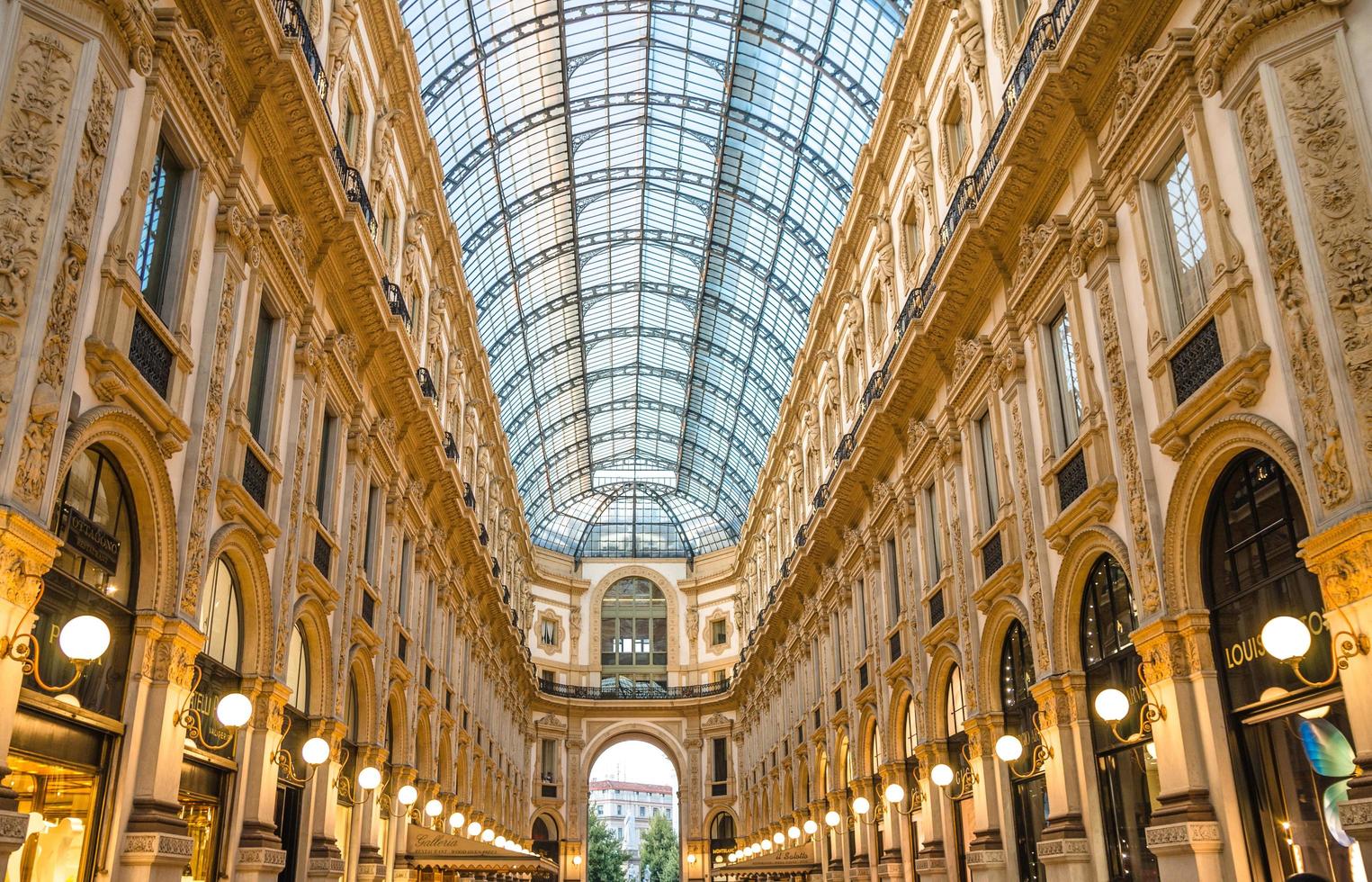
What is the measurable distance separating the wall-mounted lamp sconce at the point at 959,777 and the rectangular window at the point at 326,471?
10637mm

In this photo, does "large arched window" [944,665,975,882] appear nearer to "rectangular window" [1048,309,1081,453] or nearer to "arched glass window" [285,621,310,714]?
"rectangular window" [1048,309,1081,453]

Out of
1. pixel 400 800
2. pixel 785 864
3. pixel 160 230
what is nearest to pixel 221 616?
pixel 160 230

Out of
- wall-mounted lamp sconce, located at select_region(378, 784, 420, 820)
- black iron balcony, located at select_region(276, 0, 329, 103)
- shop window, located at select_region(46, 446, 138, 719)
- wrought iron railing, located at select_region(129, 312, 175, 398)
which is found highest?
black iron balcony, located at select_region(276, 0, 329, 103)

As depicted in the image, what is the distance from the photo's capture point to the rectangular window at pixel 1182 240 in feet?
39.6

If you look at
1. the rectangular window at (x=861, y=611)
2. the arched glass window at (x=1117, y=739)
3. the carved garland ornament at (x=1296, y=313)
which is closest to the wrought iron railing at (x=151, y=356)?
the carved garland ornament at (x=1296, y=313)

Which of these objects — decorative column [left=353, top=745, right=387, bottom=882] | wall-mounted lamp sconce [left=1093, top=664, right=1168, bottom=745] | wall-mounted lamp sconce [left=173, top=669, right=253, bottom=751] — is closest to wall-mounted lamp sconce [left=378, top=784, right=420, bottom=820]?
decorative column [left=353, top=745, right=387, bottom=882]

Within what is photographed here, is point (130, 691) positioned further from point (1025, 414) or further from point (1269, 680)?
point (1025, 414)

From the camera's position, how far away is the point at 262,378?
52.5 feet

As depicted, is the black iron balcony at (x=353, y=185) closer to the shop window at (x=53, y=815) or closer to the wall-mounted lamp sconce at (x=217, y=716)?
the wall-mounted lamp sconce at (x=217, y=716)

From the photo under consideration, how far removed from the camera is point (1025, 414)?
659 inches

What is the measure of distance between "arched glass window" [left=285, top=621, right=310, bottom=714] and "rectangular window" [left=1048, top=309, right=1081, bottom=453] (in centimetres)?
1131

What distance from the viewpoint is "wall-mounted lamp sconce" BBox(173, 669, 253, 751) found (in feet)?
37.4

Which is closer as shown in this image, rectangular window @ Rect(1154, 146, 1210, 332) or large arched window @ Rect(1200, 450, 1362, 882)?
large arched window @ Rect(1200, 450, 1362, 882)

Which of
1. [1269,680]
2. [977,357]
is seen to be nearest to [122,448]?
[1269,680]
